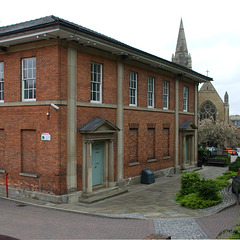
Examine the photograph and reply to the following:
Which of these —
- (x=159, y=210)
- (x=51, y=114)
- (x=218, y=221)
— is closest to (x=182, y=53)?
(x=51, y=114)

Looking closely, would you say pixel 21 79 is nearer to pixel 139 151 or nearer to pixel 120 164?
pixel 120 164

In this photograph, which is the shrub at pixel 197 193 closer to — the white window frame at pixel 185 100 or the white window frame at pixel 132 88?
the white window frame at pixel 132 88

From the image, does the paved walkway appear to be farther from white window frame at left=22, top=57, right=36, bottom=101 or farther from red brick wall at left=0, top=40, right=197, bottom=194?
white window frame at left=22, top=57, right=36, bottom=101

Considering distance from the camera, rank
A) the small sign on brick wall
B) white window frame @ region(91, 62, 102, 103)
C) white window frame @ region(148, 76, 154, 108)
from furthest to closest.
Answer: white window frame @ region(148, 76, 154, 108) → white window frame @ region(91, 62, 102, 103) → the small sign on brick wall

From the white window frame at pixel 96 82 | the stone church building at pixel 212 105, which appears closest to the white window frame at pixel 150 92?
the white window frame at pixel 96 82

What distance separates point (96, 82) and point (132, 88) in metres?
3.40

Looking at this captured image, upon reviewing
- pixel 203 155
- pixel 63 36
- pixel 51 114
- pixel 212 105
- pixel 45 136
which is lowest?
pixel 203 155

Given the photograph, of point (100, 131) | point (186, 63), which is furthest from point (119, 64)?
point (186, 63)

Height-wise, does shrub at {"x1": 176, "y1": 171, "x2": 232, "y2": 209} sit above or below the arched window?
below

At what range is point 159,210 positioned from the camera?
1211cm

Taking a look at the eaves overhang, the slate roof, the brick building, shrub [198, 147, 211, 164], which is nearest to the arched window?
shrub [198, 147, 211, 164]

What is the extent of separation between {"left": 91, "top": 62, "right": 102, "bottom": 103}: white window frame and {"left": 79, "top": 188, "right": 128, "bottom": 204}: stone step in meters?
4.30

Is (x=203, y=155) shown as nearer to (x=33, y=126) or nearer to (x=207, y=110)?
(x=33, y=126)

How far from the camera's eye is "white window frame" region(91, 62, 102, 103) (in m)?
15.0
